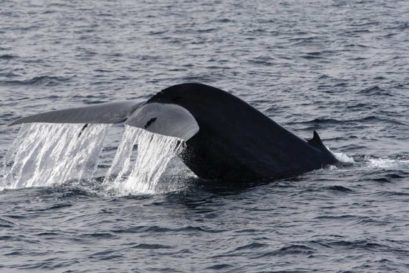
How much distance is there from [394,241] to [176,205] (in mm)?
2812

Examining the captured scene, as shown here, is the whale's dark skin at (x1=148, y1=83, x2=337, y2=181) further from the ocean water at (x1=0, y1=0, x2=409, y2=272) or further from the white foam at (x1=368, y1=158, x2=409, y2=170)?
the white foam at (x1=368, y1=158, x2=409, y2=170)

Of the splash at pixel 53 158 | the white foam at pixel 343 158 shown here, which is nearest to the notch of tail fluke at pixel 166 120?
the splash at pixel 53 158

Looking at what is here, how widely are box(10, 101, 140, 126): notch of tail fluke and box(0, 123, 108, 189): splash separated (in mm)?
633

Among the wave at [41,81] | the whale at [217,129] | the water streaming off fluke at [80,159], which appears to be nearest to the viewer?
the whale at [217,129]

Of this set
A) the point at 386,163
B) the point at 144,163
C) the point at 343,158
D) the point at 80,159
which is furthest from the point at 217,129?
the point at 386,163

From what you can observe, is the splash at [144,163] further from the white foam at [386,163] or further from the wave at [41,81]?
the wave at [41,81]

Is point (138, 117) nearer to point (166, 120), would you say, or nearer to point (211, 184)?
point (166, 120)

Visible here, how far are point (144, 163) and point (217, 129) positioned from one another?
3.39 feet

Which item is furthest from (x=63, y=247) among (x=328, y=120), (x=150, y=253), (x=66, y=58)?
(x=66, y=58)

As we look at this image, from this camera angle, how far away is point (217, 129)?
43.3 ft

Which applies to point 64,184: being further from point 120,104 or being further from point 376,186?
point 376,186

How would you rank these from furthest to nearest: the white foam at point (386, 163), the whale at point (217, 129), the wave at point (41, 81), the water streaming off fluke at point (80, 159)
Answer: the wave at point (41, 81) < the white foam at point (386, 163) < the water streaming off fluke at point (80, 159) < the whale at point (217, 129)

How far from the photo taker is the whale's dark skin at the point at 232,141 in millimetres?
13078

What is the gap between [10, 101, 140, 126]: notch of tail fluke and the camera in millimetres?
13039
